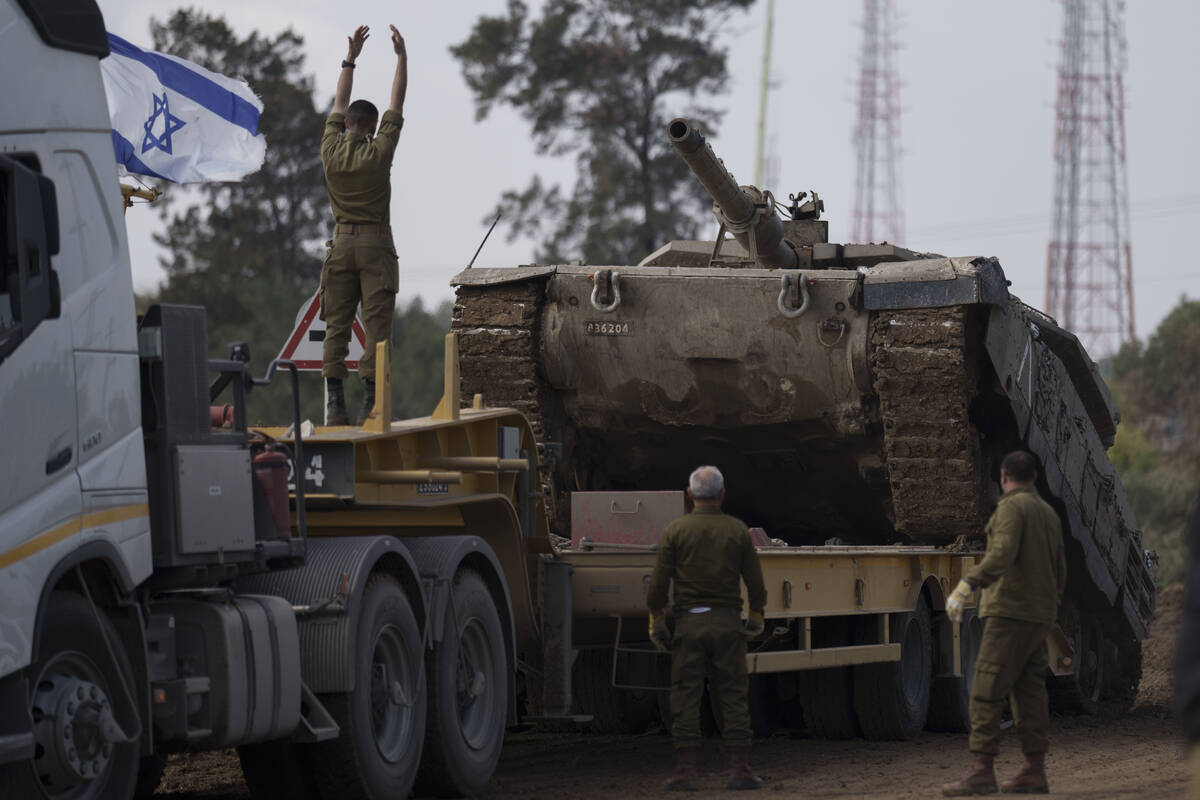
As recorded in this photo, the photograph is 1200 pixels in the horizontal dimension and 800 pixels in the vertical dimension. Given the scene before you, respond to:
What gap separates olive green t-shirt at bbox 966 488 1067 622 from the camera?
9.33m

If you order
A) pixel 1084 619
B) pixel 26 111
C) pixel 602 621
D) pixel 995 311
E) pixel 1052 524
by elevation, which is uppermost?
pixel 26 111

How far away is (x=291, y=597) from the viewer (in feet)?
27.4

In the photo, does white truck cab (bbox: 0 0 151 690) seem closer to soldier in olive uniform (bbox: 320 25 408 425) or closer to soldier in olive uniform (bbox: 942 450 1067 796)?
soldier in olive uniform (bbox: 320 25 408 425)

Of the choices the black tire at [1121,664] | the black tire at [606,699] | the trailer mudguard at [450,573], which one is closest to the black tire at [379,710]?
the trailer mudguard at [450,573]

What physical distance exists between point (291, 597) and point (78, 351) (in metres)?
1.82

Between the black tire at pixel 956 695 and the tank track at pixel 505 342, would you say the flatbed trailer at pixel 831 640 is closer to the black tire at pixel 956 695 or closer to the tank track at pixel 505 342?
the black tire at pixel 956 695

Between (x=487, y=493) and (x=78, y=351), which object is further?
(x=487, y=493)

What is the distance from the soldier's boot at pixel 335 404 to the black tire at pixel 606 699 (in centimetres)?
291

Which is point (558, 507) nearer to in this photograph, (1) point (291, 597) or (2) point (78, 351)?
(1) point (291, 597)

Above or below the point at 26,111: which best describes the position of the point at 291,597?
below

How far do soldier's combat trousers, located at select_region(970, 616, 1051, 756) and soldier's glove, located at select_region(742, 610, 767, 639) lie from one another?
1.13m

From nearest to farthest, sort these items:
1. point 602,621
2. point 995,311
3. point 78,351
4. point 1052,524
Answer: point 78,351
point 1052,524
point 602,621
point 995,311

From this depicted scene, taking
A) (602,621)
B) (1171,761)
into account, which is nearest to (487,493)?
(602,621)

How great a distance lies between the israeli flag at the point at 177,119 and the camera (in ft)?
40.8
